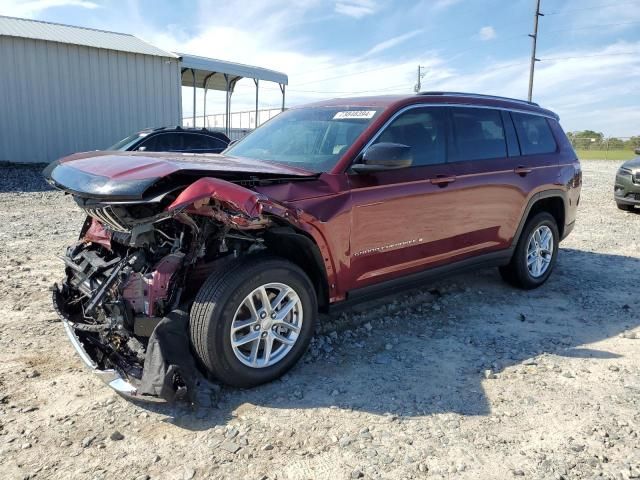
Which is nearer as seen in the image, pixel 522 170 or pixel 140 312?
pixel 140 312

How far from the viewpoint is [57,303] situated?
12.0ft

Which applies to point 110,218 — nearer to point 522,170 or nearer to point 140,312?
point 140,312

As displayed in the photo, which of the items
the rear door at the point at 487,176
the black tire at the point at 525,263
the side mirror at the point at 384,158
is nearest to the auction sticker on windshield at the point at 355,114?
the side mirror at the point at 384,158

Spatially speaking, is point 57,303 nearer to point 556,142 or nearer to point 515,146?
point 515,146

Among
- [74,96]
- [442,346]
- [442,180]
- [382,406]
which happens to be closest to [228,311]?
[382,406]

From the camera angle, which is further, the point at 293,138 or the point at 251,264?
the point at 293,138

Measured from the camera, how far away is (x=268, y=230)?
3.29m

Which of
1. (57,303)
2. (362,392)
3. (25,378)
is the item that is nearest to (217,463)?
(362,392)

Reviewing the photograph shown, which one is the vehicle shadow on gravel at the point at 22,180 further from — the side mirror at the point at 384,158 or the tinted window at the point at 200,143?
the side mirror at the point at 384,158

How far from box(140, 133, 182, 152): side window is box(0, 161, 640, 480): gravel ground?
701 centimetres

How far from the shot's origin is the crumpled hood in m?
2.84

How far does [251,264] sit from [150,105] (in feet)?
59.2

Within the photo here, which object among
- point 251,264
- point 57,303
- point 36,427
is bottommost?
point 36,427

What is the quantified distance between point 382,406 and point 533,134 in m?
3.65
